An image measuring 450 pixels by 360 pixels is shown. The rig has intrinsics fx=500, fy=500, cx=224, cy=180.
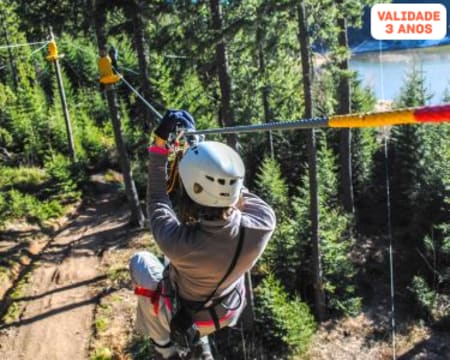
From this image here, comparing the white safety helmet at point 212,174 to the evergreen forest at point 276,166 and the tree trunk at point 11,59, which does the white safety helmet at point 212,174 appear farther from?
the tree trunk at point 11,59

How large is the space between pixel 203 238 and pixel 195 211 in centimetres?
15

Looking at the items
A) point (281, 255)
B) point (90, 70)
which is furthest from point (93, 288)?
point (90, 70)

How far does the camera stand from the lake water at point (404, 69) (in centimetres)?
2098

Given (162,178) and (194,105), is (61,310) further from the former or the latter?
(194,105)

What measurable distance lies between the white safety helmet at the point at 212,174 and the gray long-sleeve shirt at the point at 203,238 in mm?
157

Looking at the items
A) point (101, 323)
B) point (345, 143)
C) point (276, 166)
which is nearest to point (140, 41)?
point (276, 166)

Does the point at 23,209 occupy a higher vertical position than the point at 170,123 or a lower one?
lower

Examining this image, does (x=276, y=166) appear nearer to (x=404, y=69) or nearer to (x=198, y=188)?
(x=404, y=69)

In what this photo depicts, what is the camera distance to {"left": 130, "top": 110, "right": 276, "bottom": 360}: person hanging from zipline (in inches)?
101

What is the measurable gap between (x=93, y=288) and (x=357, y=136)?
11545mm

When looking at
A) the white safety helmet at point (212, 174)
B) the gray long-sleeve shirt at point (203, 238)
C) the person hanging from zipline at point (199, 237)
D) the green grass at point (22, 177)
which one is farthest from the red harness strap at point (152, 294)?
the green grass at point (22, 177)

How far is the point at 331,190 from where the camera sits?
1627cm

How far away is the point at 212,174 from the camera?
251cm

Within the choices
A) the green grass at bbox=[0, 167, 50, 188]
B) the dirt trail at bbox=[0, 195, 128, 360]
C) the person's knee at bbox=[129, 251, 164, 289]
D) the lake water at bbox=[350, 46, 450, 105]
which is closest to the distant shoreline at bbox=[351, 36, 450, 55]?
the lake water at bbox=[350, 46, 450, 105]
